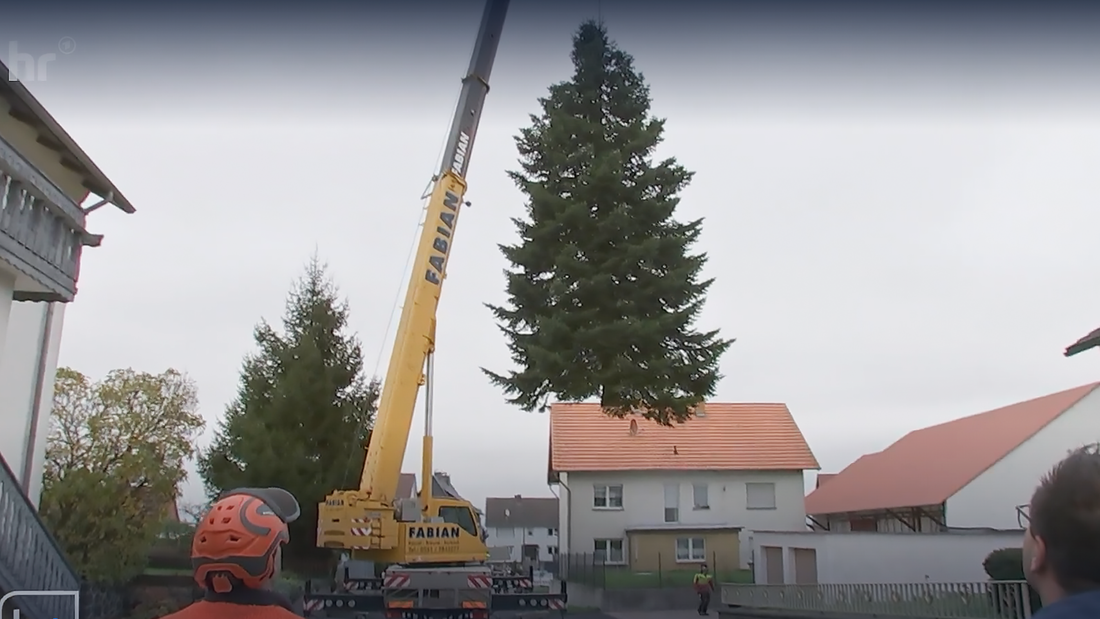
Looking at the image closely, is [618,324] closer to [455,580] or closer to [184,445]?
[455,580]

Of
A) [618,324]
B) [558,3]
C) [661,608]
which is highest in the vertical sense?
[618,324]

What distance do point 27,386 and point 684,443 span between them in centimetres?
2683

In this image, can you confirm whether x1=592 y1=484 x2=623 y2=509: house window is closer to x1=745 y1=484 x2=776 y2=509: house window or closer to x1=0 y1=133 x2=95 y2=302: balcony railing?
x1=745 y1=484 x2=776 y2=509: house window

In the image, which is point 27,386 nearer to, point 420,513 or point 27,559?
point 27,559

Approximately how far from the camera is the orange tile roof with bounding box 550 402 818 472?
36.2m

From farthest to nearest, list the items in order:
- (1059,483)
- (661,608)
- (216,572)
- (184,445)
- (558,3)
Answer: (184,445), (661,608), (558,3), (216,572), (1059,483)

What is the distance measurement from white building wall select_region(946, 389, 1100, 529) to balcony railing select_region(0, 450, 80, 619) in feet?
77.7

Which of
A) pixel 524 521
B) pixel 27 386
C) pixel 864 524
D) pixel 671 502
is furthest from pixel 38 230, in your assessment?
pixel 524 521

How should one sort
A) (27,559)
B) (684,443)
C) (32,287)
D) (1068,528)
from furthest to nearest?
1. (684,443)
2. (32,287)
3. (27,559)
4. (1068,528)

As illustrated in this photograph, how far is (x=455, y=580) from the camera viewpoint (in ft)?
51.0

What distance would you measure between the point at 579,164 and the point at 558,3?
17710mm

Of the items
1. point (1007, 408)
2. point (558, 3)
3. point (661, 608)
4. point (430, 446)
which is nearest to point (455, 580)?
point (430, 446)

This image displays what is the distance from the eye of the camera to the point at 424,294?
17.0m

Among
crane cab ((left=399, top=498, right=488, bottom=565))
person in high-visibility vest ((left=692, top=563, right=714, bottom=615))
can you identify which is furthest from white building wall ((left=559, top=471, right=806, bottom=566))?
crane cab ((left=399, top=498, right=488, bottom=565))
